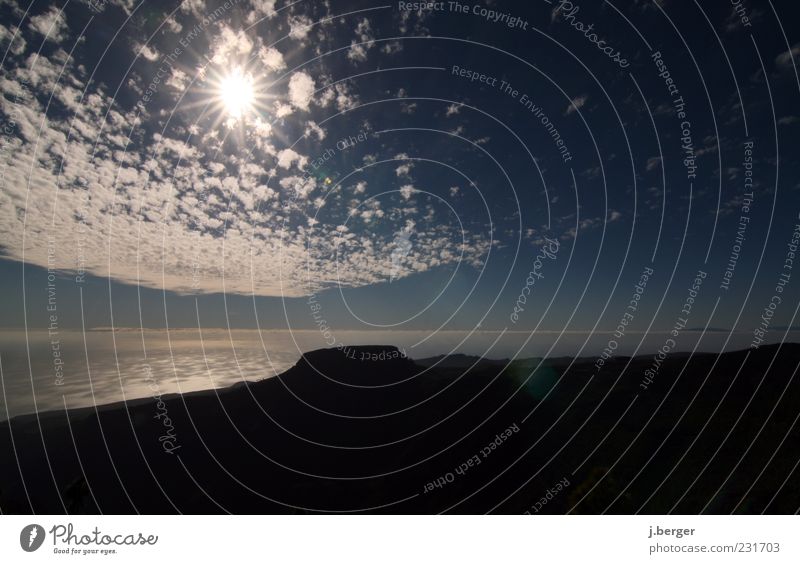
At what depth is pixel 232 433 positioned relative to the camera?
230 ft

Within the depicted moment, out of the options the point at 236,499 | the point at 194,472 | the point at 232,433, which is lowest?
the point at 236,499

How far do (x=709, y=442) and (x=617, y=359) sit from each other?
94.4ft

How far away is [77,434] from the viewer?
7344 cm
